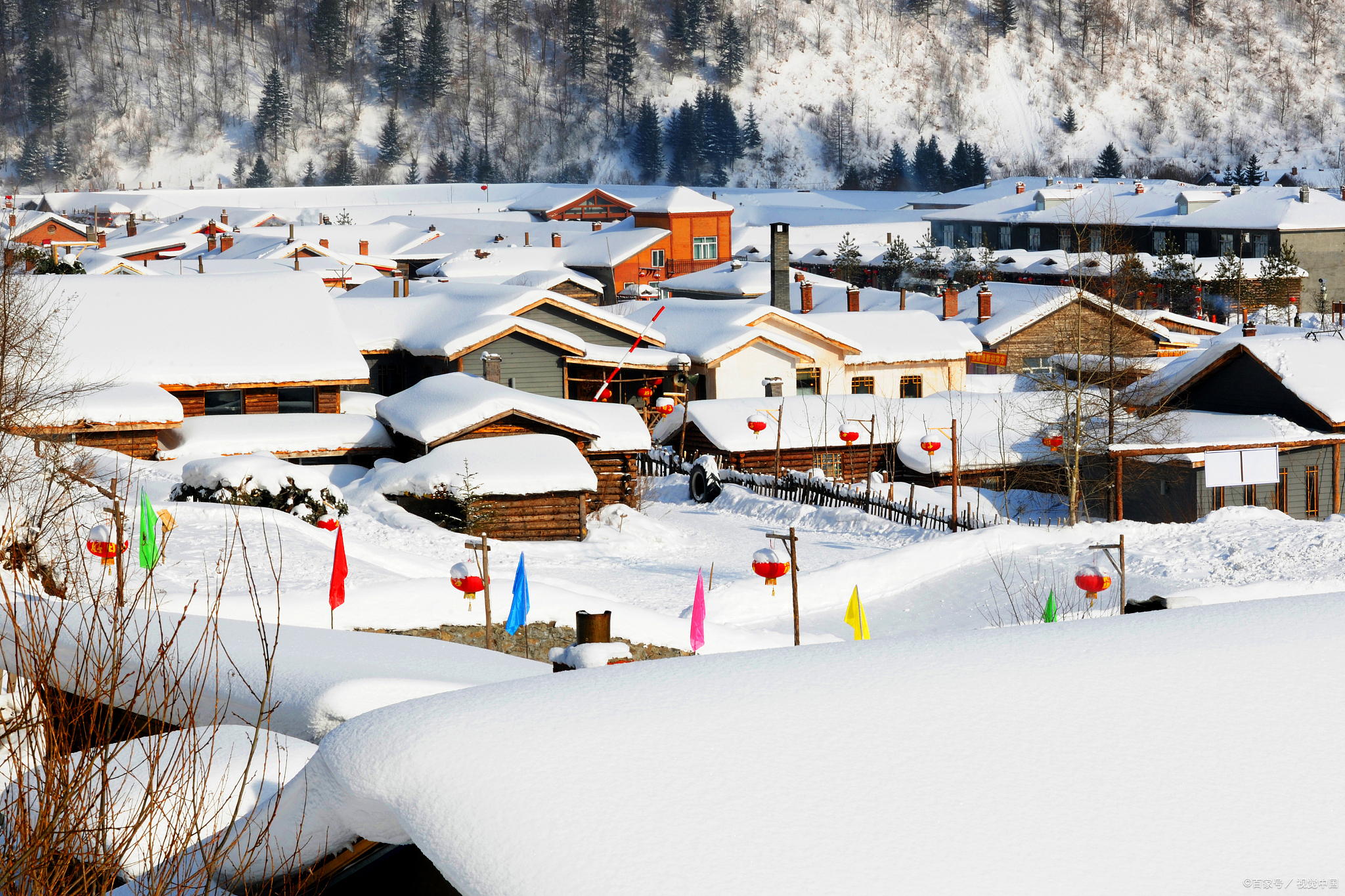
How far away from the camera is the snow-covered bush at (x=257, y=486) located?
2333 cm

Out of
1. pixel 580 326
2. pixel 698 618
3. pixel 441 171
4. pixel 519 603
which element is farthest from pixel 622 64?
pixel 519 603

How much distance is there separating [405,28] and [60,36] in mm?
31722

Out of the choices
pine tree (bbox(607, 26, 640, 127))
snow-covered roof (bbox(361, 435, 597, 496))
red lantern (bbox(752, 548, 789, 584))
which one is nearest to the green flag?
red lantern (bbox(752, 548, 789, 584))

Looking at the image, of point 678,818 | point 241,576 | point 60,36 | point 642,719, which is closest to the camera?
point 678,818

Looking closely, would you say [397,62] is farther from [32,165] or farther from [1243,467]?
[1243,467]

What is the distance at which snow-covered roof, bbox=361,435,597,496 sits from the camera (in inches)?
989

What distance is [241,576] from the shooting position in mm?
18125

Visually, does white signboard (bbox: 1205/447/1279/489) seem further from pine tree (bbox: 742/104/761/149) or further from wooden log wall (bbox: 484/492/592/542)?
pine tree (bbox: 742/104/761/149)

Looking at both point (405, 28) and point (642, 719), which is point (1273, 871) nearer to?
point (642, 719)

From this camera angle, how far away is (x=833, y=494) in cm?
2933

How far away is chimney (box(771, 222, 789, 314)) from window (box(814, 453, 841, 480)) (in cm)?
1025

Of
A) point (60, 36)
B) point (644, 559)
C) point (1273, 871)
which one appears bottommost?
point (644, 559)

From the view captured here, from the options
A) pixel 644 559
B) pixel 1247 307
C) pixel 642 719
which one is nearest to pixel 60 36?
pixel 1247 307

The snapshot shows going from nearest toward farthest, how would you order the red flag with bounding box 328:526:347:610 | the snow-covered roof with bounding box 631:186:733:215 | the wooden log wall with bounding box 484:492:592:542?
the red flag with bounding box 328:526:347:610
the wooden log wall with bounding box 484:492:592:542
the snow-covered roof with bounding box 631:186:733:215
